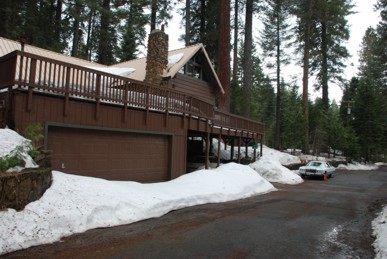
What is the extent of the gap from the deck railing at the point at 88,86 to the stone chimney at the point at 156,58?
149 inches

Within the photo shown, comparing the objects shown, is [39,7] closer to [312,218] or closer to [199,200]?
[199,200]

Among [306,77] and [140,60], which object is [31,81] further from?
[306,77]

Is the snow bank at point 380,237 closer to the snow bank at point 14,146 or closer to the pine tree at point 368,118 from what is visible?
the snow bank at point 14,146

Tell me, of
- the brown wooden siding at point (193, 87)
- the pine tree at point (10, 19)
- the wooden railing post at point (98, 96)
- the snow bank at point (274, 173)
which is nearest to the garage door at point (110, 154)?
the wooden railing post at point (98, 96)

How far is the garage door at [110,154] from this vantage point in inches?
374

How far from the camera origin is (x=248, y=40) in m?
→ 28.6

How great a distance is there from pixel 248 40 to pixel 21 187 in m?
25.6

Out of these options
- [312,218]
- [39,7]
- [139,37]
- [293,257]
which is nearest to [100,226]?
[293,257]

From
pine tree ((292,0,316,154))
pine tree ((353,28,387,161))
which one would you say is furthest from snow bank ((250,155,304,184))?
pine tree ((353,28,387,161))

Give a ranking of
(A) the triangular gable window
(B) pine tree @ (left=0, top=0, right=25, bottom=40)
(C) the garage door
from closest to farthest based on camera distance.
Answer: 1. (C) the garage door
2. (A) the triangular gable window
3. (B) pine tree @ (left=0, top=0, right=25, bottom=40)

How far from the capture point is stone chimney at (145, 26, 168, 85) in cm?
1789

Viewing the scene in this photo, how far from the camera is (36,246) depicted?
553 cm

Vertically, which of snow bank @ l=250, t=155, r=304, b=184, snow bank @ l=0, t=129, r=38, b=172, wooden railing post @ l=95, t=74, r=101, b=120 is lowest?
snow bank @ l=250, t=155, r=304, b=184

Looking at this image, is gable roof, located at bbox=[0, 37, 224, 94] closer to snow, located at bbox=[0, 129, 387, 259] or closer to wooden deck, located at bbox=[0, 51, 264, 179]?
wooden deck, located at bbox=[0, 51, 264, 179]
